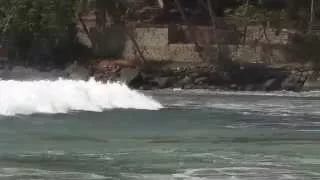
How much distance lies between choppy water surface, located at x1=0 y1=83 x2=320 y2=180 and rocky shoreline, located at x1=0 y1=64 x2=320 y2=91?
74.7 ft

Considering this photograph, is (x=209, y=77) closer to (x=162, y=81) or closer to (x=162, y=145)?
(x=162, y=81)

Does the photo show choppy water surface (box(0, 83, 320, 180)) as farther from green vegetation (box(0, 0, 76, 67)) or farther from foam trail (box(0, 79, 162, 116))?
green vegetation (box(0, 0, 76, 67))

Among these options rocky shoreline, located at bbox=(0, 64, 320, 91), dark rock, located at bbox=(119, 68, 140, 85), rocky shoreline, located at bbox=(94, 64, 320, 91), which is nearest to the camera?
rocky shoreline, located at bbox=(94, 64, 320, 91)

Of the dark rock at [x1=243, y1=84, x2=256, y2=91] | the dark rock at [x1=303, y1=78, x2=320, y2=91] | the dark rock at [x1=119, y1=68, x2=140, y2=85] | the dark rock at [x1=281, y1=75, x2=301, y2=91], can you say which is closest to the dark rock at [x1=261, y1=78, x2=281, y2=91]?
the dark rock at [x1=281, y1=75, x2=301, y2=91]

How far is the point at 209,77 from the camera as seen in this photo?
Result: 6819 centimetres

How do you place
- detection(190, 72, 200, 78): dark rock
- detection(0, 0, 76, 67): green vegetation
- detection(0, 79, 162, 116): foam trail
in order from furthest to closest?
detection(0, 0, 76, 67): green vegetation
detection(190, 72, 200, 78): dark rock
detection(0, 79, 162, 116): foam trail

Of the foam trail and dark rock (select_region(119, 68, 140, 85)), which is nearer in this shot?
the foam trail

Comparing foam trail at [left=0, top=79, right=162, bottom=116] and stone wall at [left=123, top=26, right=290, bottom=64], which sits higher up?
foam trail at [left=0, top=79, right=162, bottom=116]

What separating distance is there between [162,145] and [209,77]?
140 ft

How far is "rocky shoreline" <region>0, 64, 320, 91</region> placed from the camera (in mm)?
65438

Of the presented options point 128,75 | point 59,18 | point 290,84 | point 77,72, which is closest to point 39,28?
point 59,18

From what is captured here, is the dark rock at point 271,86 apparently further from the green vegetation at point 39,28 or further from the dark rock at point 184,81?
the green vegetation at point 39,28

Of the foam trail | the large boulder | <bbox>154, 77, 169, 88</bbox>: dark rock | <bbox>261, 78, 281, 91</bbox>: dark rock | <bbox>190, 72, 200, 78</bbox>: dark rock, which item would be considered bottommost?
the large boulder

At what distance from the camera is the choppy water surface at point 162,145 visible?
2031 cm
